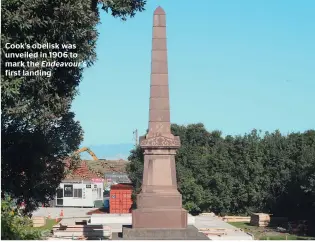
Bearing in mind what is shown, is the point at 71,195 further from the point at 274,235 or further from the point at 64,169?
the point at 64,169

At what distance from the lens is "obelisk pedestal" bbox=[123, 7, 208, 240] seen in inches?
597

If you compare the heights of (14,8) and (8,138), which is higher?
(14,8)

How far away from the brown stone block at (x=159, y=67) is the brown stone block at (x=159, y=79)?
98 millimetres

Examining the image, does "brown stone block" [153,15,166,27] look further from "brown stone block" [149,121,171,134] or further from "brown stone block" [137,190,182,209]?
"brown stone block" [137,190,182,209]

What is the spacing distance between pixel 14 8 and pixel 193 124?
1503 inches

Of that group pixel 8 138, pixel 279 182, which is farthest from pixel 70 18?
pixel 279 182

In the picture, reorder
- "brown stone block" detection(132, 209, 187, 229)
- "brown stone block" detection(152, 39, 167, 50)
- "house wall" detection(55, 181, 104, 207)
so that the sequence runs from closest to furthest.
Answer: "brown stone block" detection(132, 209, 187, 229), "brown stone block" detection(152, 39, 167, 50), "house wall" detection(55, 181, 104, 207)

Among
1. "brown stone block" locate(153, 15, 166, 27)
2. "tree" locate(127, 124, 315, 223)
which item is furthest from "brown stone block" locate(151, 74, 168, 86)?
"tree" locate(127, 124, 315, 223)

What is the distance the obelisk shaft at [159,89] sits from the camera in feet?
51.2

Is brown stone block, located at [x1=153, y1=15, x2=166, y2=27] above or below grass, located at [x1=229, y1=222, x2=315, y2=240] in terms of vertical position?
above

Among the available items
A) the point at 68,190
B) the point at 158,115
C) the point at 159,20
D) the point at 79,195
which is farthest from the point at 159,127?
Result: the point at 79,195

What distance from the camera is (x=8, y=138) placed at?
41.1ft

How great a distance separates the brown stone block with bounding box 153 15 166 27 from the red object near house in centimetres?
2267

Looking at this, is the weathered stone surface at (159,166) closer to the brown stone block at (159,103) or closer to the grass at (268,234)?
the brown stone block at (159,103)
